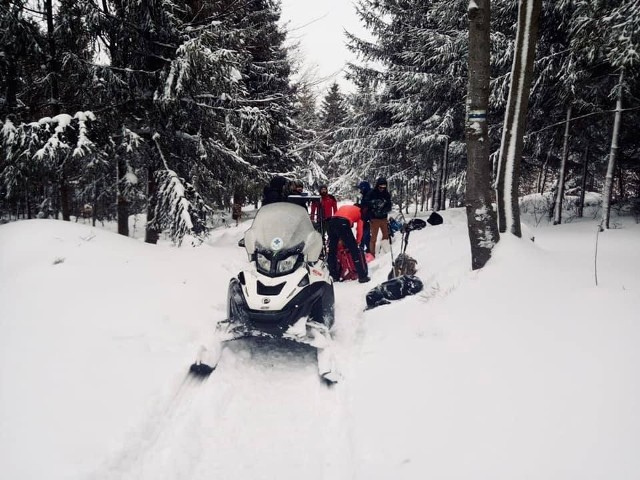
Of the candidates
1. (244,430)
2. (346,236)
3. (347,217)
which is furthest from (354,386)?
(347,217)

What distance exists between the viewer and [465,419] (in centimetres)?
Result: 267

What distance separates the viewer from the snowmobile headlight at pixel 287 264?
432cm

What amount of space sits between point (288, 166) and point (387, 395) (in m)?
15.3

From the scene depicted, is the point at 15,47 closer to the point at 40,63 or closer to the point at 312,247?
the point at 40,63

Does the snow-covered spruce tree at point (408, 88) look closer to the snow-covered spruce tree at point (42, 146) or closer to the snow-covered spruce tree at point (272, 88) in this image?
the snow-covered spruce tree at point (272, 88)

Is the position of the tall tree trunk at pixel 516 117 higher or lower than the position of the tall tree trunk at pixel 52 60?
lower

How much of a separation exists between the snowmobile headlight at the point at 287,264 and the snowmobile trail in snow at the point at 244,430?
109 centimetres

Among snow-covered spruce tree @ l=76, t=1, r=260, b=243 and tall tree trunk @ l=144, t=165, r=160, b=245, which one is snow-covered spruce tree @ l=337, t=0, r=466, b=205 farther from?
tall tree trunk @ l=144, t=165, r=160, b=245

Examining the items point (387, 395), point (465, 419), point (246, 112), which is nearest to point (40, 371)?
point (387, 395)

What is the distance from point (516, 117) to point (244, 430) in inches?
213

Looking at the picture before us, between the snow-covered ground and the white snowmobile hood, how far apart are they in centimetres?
124

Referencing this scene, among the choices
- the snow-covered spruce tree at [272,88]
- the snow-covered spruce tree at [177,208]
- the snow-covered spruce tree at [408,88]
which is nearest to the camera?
the snow-covered spruce tree at [177,208]

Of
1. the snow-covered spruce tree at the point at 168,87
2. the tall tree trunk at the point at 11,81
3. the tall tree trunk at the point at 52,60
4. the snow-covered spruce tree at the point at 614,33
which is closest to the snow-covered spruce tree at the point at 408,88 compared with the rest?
the snow-covered spruce tree at the point at 614,33

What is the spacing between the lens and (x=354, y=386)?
3500 millimetres
